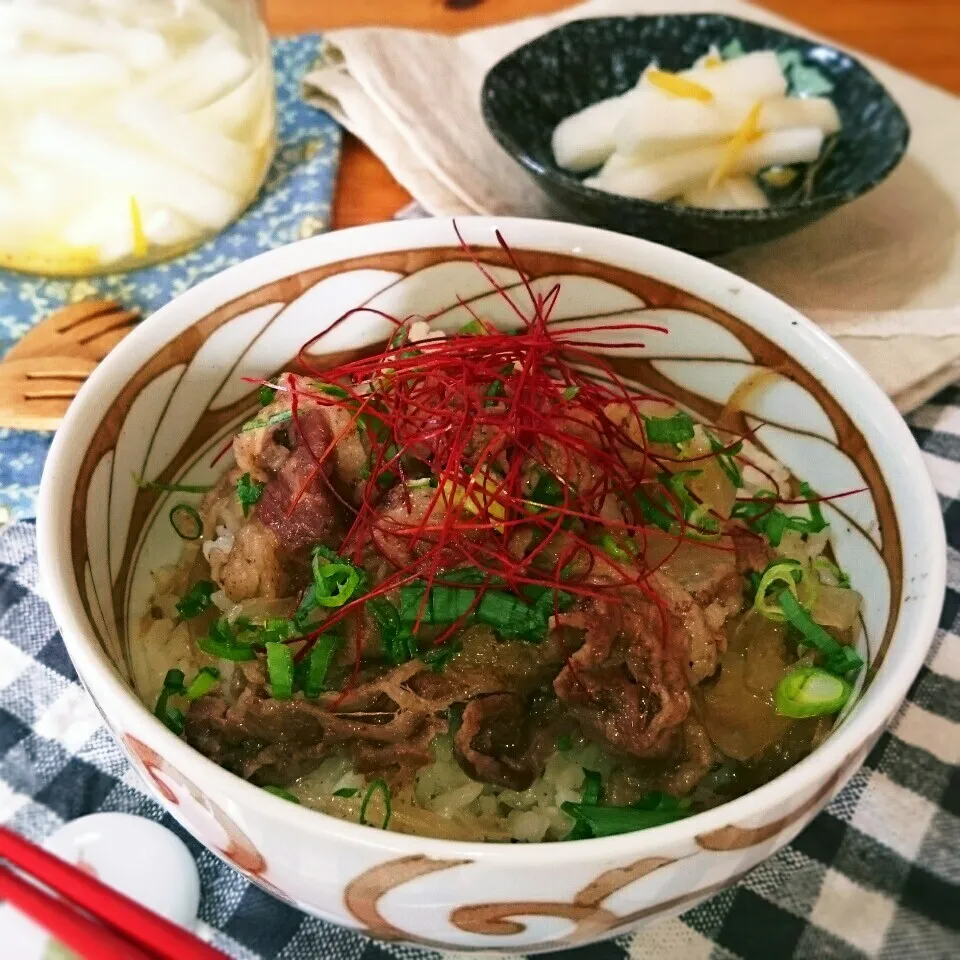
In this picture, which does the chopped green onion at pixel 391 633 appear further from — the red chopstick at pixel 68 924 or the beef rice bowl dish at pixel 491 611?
the red chopstick at pixel 68 924

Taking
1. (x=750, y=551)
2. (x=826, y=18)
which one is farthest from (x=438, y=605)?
(x=826, y=18)

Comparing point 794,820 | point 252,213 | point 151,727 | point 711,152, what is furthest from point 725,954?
point 252,213

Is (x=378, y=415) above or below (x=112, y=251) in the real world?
above

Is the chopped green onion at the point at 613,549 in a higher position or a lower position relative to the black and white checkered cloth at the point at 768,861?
higher

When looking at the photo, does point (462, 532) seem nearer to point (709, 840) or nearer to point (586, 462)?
point (586, 462)

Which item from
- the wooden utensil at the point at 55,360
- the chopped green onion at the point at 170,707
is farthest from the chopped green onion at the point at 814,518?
the wooden utensil at the point at 55,360

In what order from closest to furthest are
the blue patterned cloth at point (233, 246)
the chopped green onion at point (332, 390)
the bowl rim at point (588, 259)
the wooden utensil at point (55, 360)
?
the bowl rim at point (588, 259), the chopped green onion at point (332, 390), the wooden utensil at point (55, 360), the blue patterned cloth at point (233, 246)

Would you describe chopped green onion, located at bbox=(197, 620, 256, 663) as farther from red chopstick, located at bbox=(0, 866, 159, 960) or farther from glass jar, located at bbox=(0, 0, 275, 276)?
glass jar, located at bbox=(0, 0, 275, 276)

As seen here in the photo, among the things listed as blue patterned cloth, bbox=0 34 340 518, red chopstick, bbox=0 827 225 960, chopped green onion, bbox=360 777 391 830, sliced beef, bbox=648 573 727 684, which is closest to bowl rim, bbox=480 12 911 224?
blue patterned cloth, bbox=0 34 340 518
